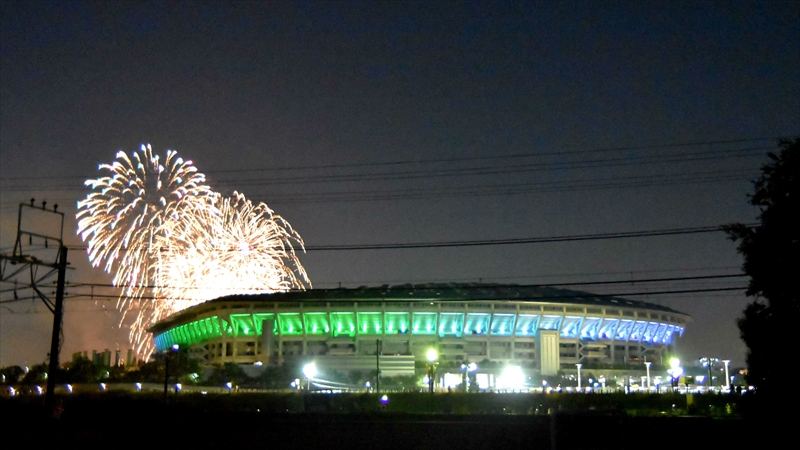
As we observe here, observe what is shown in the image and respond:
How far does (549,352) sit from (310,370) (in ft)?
114

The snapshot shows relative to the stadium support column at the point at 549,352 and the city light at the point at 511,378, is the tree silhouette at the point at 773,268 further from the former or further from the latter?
the stadium support column at the point at 549,352

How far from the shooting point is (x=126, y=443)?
26.7 meters

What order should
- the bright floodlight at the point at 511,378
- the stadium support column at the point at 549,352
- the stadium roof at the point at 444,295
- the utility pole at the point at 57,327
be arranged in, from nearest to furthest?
the utility pole at the point at 57,327, the bright floodlight at the point at 511,378, the stadium roof at the point at 444,295, the stadium support column at the point at 549,352

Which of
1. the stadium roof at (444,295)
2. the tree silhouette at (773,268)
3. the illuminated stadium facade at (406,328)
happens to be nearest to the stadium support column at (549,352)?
the illuminated stadium facade at (406,328)

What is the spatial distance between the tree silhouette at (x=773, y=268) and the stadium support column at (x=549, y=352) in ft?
271

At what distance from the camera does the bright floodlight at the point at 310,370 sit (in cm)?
8801

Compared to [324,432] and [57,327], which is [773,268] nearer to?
[324,432]

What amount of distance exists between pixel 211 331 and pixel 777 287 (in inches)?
3822

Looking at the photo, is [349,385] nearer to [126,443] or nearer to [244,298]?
[244,298]

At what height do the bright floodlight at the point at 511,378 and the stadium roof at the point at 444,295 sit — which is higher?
the stadium roof at the point at 444,295

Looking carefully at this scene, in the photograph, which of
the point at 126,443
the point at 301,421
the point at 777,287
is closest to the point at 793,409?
the point at 777,287

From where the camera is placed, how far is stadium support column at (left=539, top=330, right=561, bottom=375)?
10638cm

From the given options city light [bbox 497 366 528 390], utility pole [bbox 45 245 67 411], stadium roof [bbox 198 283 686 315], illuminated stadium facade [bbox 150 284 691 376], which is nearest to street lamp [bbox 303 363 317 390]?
illuminated stadium facade [bbox 150 284 691 376]

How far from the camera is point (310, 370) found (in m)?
90.2
